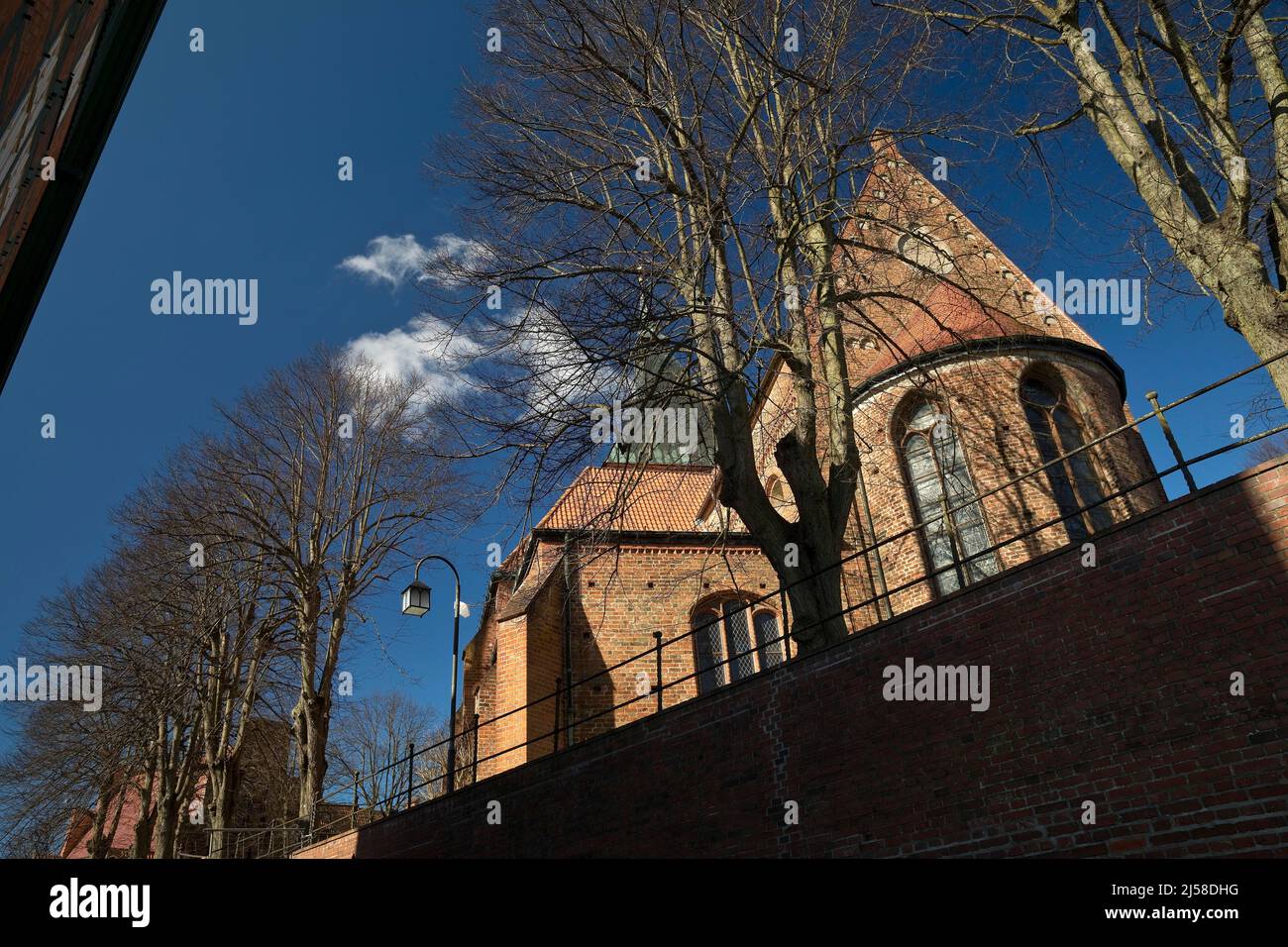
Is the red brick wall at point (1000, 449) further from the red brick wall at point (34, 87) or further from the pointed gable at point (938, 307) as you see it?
the red brick wall at point (34, 87)

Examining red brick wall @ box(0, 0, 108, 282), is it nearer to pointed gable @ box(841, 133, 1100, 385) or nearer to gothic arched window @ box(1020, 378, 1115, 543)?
pointed gable @ box(841, 133, 1100, 385)

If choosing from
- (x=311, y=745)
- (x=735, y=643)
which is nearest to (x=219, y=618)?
(x=311, y=745)

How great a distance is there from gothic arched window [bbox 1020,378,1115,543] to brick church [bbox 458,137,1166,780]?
0.03 meters

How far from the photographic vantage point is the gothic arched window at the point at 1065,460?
43.1 ft

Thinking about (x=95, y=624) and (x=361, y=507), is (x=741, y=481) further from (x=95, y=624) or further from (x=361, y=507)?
(x=95, y=624)

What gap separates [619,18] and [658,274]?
10.9ft

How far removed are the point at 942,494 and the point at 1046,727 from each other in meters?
7.86

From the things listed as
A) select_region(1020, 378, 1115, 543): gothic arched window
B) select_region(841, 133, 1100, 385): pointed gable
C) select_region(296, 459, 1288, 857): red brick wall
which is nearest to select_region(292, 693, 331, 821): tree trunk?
select_region(296, 459, 1288, 857): red brick wall

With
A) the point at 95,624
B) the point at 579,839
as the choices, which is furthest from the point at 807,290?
the point at 95,624

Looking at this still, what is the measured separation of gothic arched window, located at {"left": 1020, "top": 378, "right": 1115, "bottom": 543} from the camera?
1312 centimetres

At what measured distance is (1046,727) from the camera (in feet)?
19.9

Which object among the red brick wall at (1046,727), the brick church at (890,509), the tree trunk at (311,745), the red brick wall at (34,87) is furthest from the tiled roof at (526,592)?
the red brick wall at (34,87)

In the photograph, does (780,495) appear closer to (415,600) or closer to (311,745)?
(415,600)

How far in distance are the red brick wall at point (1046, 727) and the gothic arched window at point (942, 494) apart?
5969mm
